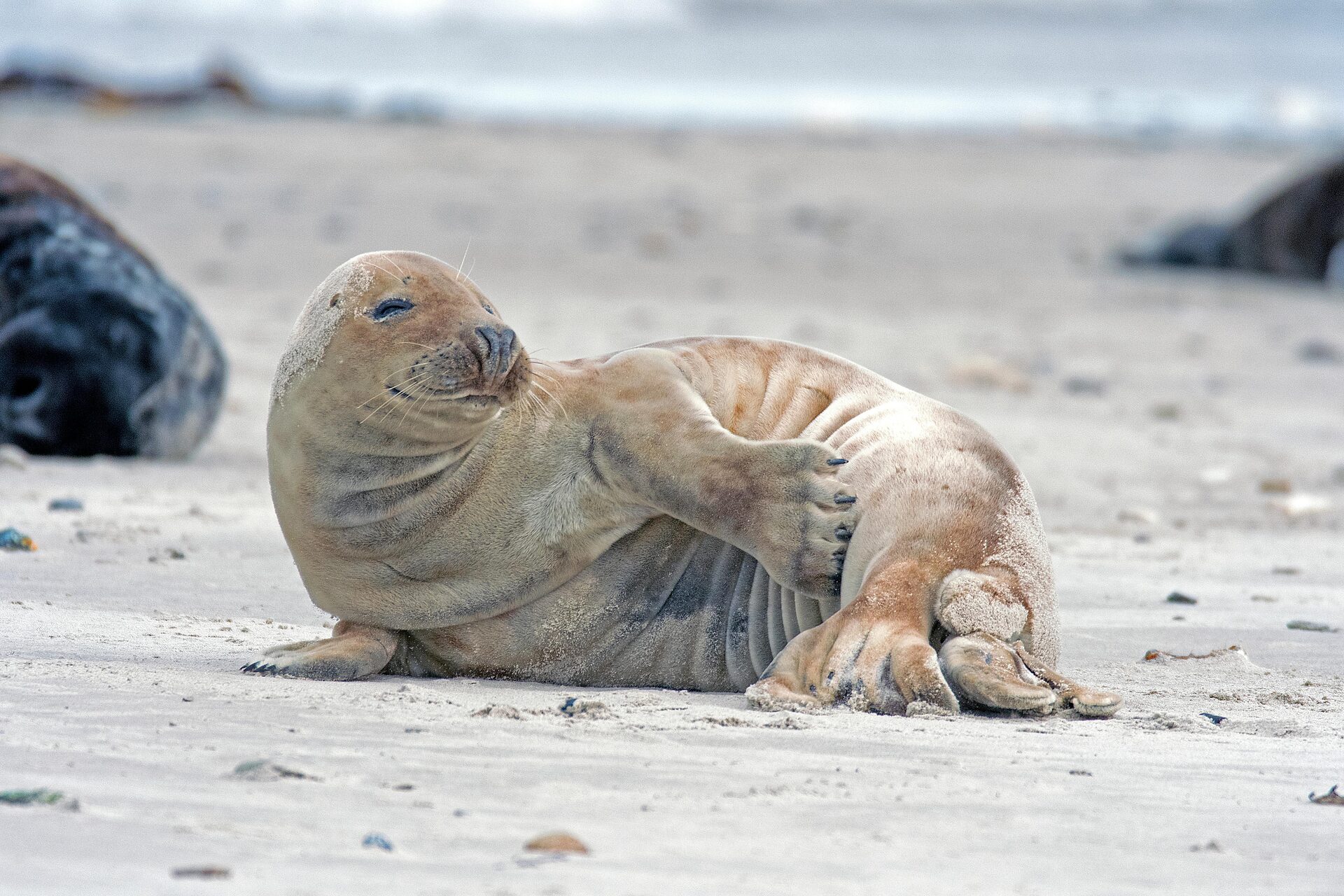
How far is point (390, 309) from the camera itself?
12.0 ft

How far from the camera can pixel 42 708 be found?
10.8 ft

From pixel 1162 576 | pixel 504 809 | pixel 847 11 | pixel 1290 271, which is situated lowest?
pixel 504 809

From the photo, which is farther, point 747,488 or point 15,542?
point 15,542

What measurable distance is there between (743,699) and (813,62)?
40.6 m

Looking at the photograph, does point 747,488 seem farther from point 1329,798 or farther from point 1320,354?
point 1320,354

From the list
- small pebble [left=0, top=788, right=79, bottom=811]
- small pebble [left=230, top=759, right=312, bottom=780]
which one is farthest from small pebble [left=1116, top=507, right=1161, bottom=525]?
small pebble [left=0, top=788, right=79, bottom=811]

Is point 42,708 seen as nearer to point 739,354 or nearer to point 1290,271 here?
point 739,354

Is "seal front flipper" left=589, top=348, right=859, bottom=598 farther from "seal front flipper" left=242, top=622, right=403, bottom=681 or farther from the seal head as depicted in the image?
"seal front flipper" left=242, top=622, right=403, bottom=681

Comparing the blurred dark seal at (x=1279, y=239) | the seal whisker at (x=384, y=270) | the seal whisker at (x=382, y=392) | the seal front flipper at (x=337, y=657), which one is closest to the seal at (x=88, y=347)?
the seal front flipper at (x=337, y=657)

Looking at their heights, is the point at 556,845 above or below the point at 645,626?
below

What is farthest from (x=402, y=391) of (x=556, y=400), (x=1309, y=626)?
(x=1309, y=626)

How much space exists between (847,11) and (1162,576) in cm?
5919

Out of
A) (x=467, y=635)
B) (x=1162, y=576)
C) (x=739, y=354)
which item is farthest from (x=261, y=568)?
(x=1162, y=576)

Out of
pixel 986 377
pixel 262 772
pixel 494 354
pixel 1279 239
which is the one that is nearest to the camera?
pixel 262 772
